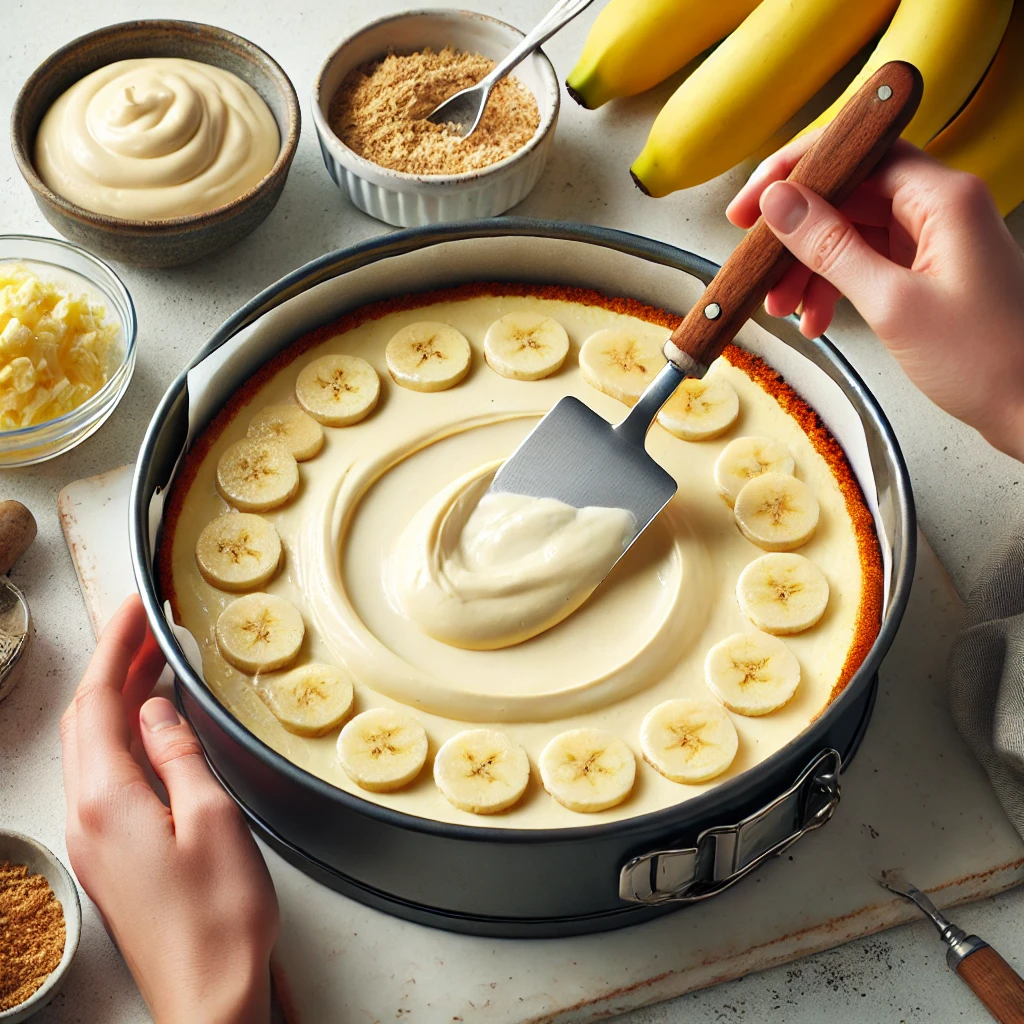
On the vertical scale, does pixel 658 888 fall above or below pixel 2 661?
above

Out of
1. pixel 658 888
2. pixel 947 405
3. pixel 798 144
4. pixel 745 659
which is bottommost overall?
pixel 658 888

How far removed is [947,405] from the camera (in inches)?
82.9

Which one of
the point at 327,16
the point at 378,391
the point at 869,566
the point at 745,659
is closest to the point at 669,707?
the point at 745,659

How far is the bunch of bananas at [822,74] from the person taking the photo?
8.32 feet

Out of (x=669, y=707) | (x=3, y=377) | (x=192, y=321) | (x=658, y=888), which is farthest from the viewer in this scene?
(x=192, y=321)

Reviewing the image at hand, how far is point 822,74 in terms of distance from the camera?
2758 mm

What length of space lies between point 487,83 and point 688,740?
163cm

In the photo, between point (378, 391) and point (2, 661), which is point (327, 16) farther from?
point (2, 661)

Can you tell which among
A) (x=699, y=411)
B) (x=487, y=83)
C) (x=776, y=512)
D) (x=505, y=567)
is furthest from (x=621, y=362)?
(x=487, y=83)

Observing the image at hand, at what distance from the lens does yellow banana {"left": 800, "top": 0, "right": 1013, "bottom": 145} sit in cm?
251

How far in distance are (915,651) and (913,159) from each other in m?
0.94

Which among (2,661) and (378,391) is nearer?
(2,661)

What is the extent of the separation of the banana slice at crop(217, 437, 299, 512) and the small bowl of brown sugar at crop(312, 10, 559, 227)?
0.74 meters

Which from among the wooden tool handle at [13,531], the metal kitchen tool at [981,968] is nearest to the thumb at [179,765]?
the wooden tool handle at [13,531]
